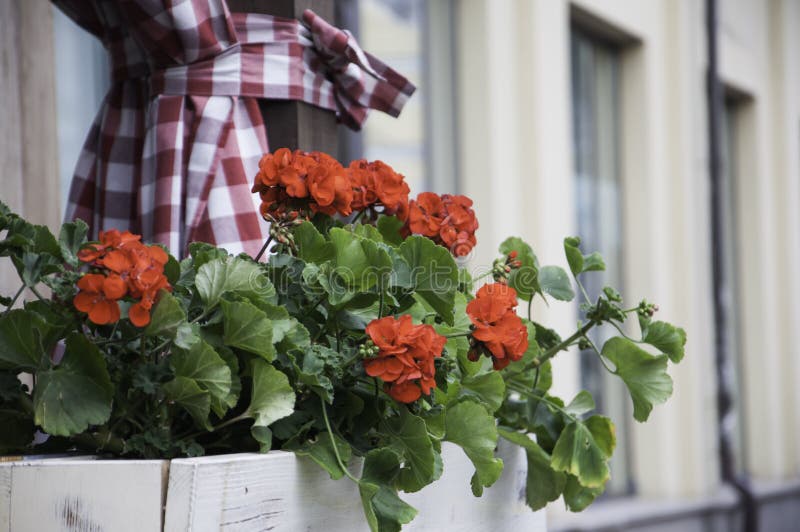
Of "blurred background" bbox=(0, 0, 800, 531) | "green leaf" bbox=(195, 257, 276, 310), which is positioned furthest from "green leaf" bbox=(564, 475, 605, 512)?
"blurred background" bbox=(0, 0, 800, 531)

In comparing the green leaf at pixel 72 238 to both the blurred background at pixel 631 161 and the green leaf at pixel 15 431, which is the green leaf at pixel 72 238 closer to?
the green leaf at pixel 15 431

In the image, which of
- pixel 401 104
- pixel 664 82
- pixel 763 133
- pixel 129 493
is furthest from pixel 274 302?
pixel 763 133

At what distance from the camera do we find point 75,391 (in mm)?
827

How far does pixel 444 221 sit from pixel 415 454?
31cm

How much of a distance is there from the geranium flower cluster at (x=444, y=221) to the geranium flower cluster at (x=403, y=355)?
256 mm

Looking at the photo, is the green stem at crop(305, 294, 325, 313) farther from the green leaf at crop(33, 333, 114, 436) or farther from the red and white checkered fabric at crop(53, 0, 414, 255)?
the red and white checkered fabric at crop(53, 0, 414, 255)

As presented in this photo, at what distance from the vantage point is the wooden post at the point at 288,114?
1.36 metres

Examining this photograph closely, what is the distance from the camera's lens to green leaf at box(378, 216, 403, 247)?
3.64 ft

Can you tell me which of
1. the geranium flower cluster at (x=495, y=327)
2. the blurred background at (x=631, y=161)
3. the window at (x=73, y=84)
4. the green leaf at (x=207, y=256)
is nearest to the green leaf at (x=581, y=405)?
the geranium flower cluster at (x=495, y=327)

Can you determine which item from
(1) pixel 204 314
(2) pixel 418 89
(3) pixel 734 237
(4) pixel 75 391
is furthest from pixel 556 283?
(3) pixel 734 237

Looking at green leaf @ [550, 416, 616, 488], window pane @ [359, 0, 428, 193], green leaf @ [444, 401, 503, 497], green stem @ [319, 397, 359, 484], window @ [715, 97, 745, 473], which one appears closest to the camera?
green stem @ [319, 397, 359, 484]

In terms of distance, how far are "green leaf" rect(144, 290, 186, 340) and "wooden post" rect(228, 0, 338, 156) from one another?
56 centimetres

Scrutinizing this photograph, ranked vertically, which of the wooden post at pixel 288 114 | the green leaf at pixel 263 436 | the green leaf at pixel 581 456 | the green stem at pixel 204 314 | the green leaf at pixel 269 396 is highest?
the wooden post at pixel 288 114

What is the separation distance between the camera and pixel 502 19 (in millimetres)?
3459
